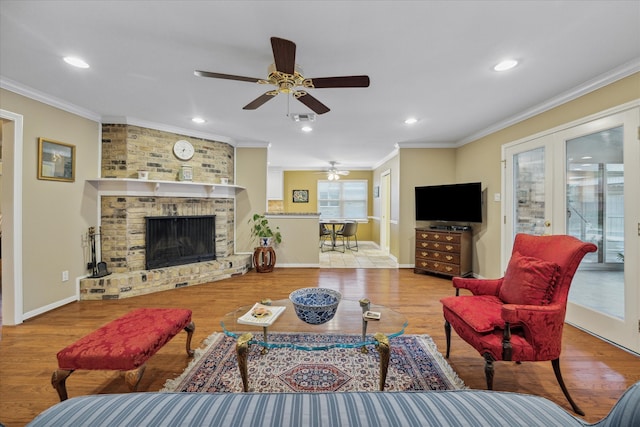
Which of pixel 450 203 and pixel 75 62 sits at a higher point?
pixel 75 62

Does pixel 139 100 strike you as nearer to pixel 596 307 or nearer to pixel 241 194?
pixel 241 194

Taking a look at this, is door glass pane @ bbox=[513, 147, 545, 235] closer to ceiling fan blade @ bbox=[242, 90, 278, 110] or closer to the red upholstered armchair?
the red upholstered armchair

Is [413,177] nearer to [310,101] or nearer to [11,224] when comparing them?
[310,101]

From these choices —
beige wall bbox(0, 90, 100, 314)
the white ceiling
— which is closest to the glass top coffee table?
the white ceiling

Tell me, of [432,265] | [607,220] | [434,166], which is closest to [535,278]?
[607,220]

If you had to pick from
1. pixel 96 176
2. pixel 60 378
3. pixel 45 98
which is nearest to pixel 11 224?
pixel 96 176

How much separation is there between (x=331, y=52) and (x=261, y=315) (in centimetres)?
209

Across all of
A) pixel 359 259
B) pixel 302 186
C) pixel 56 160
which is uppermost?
pixel 302 186

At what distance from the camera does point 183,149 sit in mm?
4328

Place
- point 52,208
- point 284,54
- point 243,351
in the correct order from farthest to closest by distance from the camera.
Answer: point 52,208 < point 284,54 < point 243,351

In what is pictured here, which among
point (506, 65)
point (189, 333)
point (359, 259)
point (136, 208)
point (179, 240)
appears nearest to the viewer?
point (189, 333)

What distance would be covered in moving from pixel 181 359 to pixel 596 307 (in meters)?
3.83

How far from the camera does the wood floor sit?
5.64 ft

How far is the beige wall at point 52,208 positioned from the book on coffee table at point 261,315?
2742 mm
